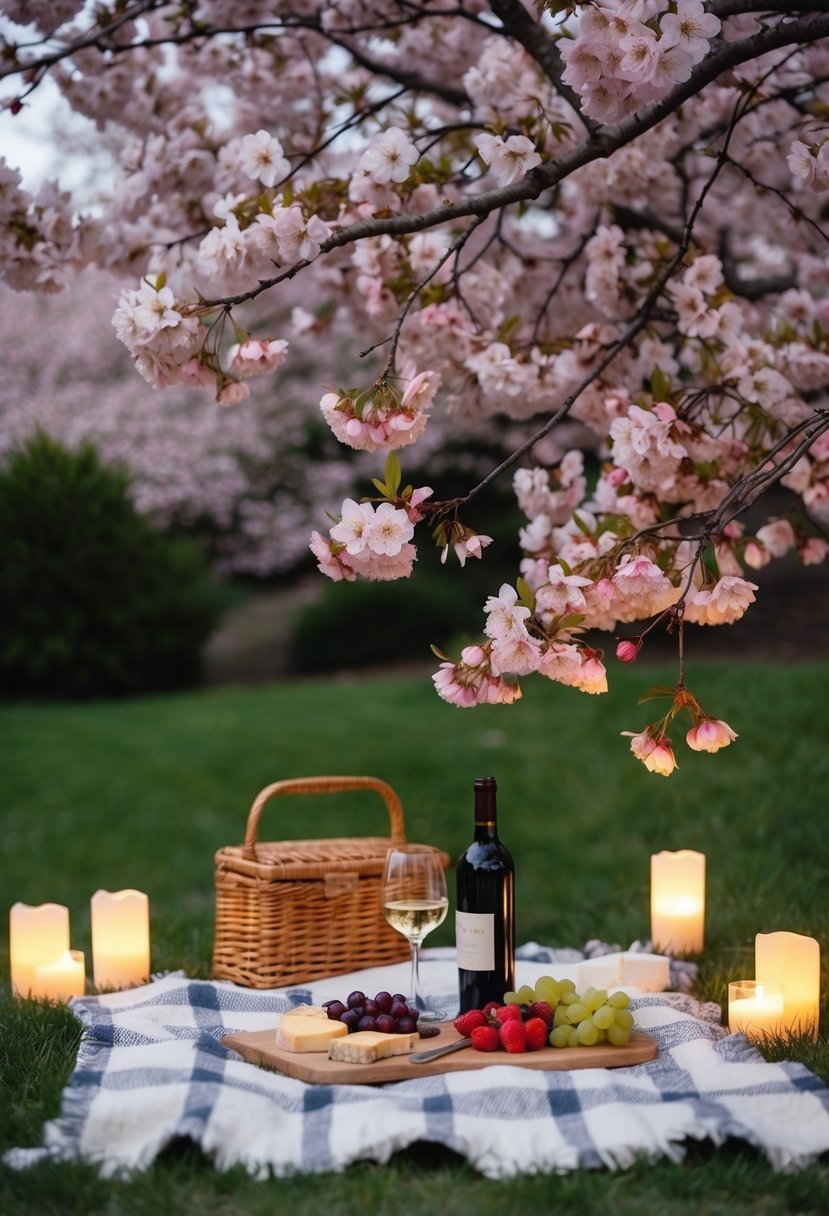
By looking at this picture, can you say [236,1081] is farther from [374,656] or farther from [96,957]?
[374,656]

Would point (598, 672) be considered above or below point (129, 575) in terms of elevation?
below

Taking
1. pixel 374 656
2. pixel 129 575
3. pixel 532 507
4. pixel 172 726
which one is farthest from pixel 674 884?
pixel 374 656

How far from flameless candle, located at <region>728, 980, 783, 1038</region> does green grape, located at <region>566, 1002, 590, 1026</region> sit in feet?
1.14

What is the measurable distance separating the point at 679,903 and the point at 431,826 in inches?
89.8

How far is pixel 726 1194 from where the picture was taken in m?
1.92

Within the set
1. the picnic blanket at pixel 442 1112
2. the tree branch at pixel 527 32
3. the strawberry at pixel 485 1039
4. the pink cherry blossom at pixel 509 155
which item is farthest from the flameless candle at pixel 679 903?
→ the tree branch at pixel 527 32

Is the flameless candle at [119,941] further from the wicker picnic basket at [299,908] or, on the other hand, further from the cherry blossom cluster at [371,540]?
the cherry blossom cluster at [371,540]

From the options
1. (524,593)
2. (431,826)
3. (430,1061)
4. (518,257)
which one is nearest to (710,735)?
(524,593)

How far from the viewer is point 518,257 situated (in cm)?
373

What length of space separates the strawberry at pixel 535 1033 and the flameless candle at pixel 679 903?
988mm

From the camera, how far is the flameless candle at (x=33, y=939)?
311 centimetres

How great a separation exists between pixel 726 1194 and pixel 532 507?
5.69ft

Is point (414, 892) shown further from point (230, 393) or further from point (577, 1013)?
point (230, 393)

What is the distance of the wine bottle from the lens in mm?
2447
